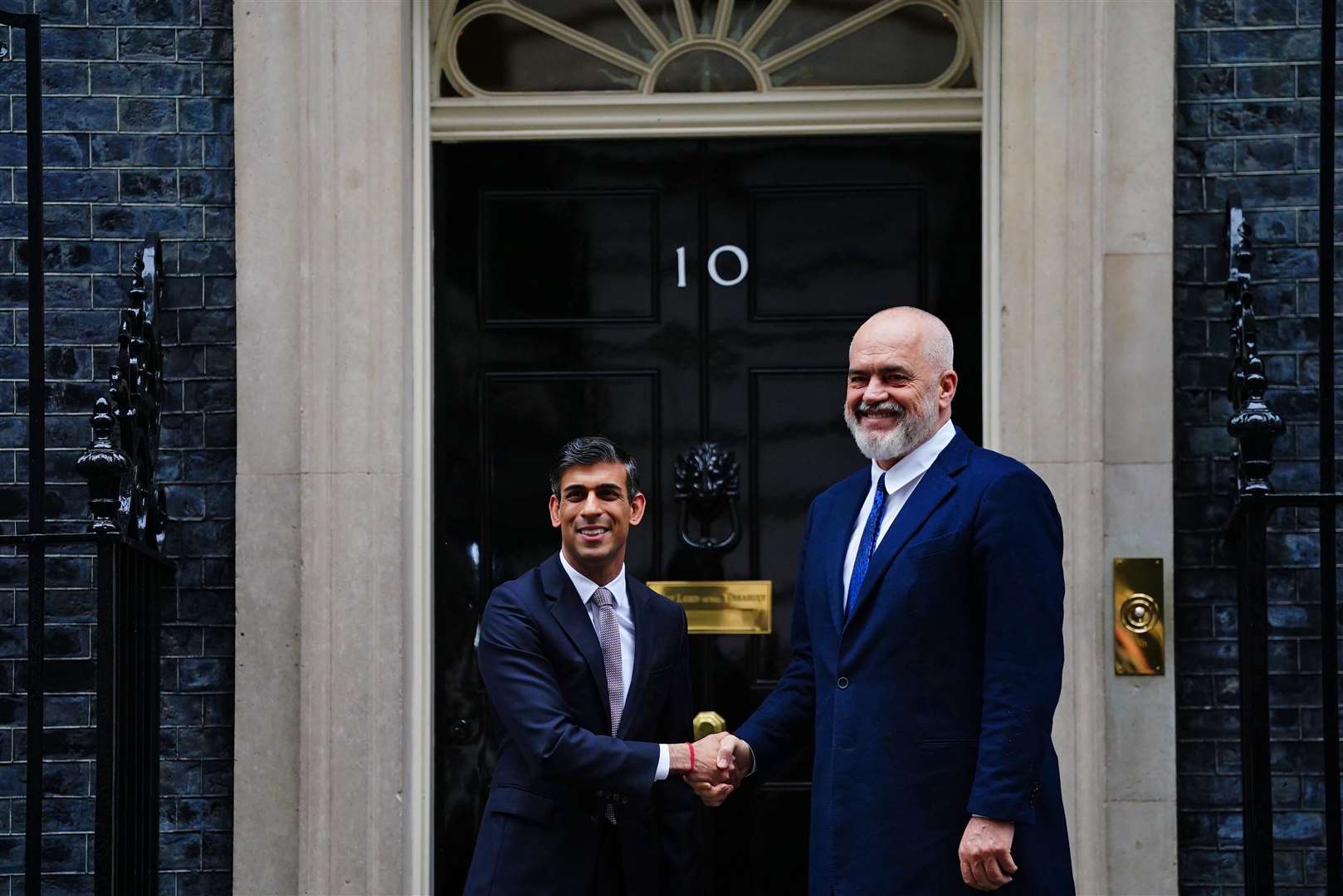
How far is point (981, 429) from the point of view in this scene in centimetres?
623

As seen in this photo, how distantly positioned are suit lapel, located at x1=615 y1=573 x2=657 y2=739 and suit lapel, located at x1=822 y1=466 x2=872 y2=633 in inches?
20.9

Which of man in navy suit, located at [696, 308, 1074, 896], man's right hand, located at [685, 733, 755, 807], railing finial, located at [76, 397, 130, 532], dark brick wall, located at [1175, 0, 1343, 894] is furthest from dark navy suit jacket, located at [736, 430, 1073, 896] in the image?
railing finial, located at [76, 397, 130, 532]

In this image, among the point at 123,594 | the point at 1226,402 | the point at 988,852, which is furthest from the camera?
the point at 1226,402

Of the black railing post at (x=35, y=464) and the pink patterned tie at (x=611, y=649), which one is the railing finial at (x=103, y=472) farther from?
the pink patterned tie at (x=611, y=649)

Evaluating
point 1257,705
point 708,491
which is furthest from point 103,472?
point 1257,705

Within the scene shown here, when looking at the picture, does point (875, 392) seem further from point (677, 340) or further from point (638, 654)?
point (677, 340)

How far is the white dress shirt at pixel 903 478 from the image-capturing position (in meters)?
4.61

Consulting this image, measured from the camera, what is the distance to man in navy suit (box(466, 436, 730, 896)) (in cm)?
476

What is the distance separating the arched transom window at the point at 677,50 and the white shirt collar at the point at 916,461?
207cm

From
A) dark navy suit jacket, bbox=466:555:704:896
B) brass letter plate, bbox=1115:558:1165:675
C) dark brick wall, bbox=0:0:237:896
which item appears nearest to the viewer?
dark navy suit jacket, bbox=466:555:704:896

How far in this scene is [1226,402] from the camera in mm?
5938

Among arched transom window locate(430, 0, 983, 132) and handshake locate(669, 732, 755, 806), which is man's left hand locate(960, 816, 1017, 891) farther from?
arched transom window locate(430, 0, 983, 132)

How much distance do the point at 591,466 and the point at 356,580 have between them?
1.25 metres

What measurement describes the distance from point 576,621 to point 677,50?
233 centimetres
